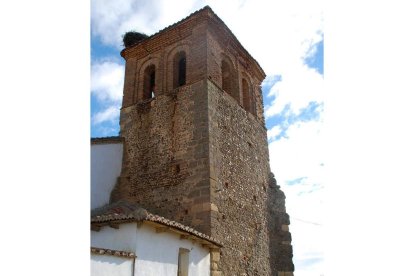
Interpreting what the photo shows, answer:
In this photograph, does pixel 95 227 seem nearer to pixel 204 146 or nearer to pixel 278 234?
pixel 204 146

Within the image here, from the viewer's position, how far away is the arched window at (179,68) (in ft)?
36.4

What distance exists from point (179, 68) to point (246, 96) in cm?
243

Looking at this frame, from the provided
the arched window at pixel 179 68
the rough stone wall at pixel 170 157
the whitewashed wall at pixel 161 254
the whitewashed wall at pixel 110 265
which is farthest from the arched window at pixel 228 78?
the whitewashed wall at pixel 110 265

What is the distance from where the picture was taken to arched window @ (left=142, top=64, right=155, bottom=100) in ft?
38.4

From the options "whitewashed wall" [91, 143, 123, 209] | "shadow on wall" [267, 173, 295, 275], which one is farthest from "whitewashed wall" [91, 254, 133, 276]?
"shadow on wall" [267, 173, 295, 275]

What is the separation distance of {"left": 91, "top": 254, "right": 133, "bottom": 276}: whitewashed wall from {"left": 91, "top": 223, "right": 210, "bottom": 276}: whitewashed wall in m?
0.22

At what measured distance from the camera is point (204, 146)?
356 inches

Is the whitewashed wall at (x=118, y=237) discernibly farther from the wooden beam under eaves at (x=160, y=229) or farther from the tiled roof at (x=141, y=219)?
the wooden beam under eaves at (x=160, y=229)

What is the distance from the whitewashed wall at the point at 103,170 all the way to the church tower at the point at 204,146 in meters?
0.19

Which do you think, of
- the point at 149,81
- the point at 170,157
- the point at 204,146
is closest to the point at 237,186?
the point at 204,146
